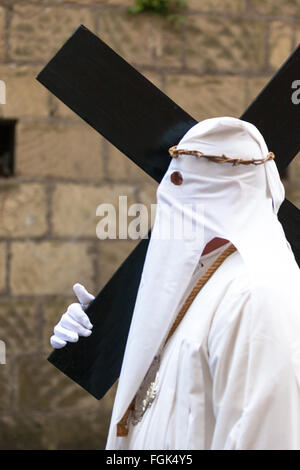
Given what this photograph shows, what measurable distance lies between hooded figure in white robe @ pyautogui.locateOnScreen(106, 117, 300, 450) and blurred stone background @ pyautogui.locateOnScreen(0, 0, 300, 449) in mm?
2583

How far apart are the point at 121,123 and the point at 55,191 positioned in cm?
235

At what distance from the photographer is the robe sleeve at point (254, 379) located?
6.47 ft

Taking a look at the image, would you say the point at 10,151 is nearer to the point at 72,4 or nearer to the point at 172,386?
the point at 72,4

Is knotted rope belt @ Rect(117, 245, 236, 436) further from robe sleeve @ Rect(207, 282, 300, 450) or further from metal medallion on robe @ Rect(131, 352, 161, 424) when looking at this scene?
robe sleeve @ Rect(207, 282, 300, 450)

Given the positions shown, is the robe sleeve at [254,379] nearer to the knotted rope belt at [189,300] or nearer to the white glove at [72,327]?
the knotted rope belt at [189,300]

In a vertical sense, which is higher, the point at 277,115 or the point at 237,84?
the point at 237,84

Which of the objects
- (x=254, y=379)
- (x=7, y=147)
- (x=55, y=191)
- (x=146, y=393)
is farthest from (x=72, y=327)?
(x=7, y=147)

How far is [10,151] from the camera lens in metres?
5.04

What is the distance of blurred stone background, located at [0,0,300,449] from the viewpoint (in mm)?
4867

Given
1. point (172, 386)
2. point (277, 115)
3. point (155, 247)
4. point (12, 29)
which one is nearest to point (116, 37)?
point (12, 29)
